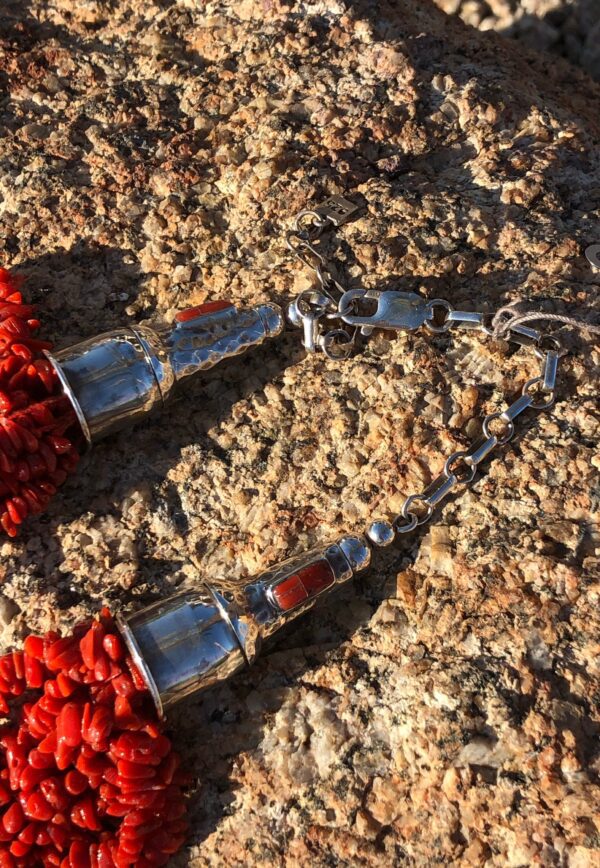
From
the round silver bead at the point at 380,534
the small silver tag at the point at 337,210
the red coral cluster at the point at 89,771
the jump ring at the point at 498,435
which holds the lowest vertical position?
the red coral cluster at the point at 89,771

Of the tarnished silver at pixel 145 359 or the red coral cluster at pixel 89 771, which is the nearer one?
the red coral cluster at pixel 89 771

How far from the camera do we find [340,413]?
2.61 metres

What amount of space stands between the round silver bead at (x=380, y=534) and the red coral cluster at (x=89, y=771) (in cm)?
76

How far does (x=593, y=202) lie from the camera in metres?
2.99

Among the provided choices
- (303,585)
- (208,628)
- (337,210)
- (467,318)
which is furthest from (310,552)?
(337,210)

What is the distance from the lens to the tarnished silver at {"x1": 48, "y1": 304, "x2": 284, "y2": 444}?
2.38m

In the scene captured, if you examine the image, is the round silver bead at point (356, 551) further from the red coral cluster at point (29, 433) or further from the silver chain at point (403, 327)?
the red coral cluster at point (29, 433)

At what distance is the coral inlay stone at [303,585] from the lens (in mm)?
2223

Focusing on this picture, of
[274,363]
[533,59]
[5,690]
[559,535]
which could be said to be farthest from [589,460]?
[533,59]

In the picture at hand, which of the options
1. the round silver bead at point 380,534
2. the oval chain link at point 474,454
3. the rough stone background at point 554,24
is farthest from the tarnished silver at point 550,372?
the rough stone background at point 554,24

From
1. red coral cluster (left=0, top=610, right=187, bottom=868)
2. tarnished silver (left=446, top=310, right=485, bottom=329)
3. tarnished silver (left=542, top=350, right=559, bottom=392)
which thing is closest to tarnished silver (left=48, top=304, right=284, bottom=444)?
tarnished silver (left=446, top=310, right=485, bottom=329)

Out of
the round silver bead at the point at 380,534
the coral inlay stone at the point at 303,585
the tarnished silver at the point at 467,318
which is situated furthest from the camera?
the tarnished silver at the point at 467,318

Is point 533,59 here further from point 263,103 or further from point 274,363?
point 274,363

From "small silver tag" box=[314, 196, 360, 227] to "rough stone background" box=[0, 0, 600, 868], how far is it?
0.05 meters
